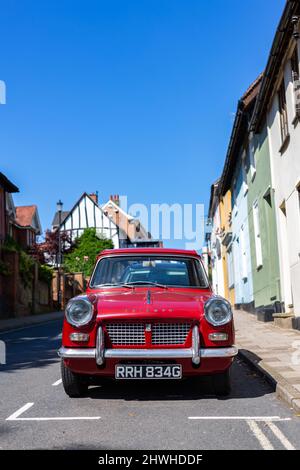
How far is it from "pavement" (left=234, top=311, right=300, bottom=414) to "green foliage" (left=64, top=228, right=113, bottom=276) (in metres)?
44.4

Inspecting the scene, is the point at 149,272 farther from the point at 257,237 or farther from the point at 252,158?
the point at 252,158

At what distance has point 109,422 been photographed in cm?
466

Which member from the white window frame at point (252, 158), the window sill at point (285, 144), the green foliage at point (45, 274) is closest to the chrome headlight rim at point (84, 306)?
the window sill at point (285, 144)

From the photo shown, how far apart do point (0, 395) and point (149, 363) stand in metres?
1.94

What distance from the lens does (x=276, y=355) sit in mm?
7930

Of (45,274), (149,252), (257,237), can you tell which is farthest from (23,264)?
(149,252)

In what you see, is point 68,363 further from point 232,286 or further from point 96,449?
point 232,286

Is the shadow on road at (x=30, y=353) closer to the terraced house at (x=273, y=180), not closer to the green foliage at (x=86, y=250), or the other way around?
the terraced house at (x=273, y=180)

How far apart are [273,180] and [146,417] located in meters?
9.81

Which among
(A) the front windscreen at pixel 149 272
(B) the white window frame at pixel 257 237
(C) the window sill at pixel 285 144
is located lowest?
(A) the front windscreen at pixel 149 272

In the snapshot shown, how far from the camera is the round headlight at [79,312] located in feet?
Answer: 18.1

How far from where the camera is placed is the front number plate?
533cm

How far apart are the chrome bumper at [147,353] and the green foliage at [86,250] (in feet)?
165

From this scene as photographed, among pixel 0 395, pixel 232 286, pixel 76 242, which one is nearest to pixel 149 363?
pixel 0 395
